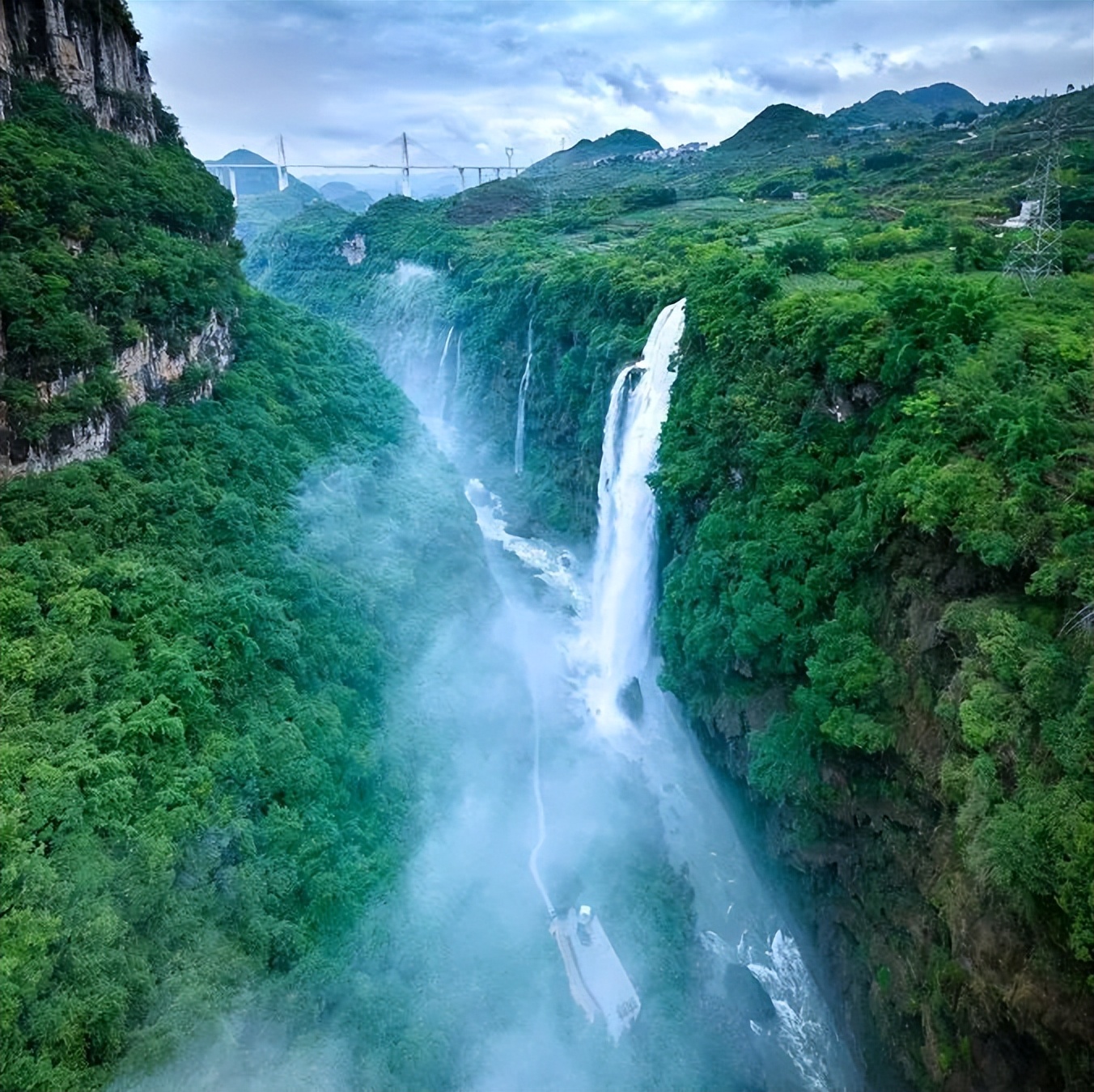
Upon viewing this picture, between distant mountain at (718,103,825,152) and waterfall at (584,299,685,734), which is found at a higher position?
distant mountain at (718,103,825,152)

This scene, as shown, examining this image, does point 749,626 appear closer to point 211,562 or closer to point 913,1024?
point 913,1024

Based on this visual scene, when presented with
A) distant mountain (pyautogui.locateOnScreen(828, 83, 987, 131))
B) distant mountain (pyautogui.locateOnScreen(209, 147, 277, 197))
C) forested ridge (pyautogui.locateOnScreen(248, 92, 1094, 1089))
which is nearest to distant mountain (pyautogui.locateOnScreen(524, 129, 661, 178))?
distant mountain (pyautogui.locateOnScreen(828, 83, 987, 131))

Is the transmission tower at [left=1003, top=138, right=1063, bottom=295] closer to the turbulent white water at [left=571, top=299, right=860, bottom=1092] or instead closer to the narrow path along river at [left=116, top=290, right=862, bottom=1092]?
the turbulent white water at [left=571, top=299, right=860, bottom=1092]

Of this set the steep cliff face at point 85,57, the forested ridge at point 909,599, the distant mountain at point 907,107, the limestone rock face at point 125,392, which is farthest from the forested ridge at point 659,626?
the distant mountain at point 907,107

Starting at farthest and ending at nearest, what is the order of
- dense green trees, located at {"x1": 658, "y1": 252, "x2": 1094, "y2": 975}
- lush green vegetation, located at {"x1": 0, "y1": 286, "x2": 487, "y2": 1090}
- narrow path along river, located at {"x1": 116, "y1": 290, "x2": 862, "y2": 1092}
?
narrow path along river, located at {"x1": 116, "y1": 290, "x2": 862, "y2": 1092} < lush green vegetation, located at {"x1": 0, "y1": 286, "x2": 487, "y2": 1090} < dense green trees, located at {"x1": 658, "y1": 252, "x2": 1094, "y2": 975}

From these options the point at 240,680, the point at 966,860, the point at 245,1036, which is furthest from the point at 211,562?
the point at 966,860

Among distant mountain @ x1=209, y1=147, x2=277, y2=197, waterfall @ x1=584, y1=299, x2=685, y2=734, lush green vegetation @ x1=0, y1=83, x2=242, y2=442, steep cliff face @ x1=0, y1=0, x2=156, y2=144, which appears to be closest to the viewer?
lush green vegetation @ x1=0, y1=83, x2=242, y2=442

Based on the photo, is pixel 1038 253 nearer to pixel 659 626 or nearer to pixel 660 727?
pixel 659 626
